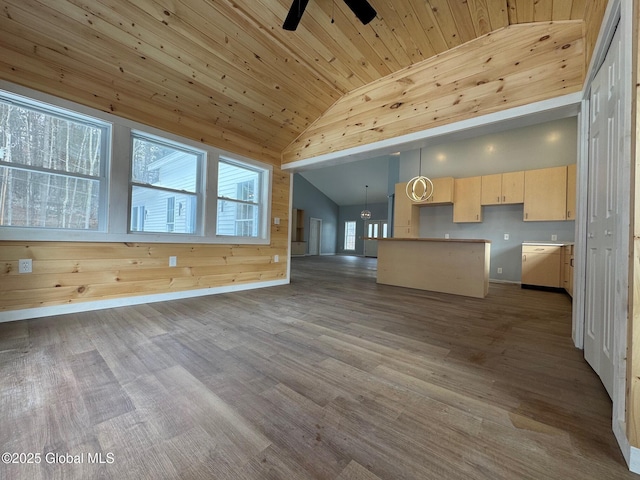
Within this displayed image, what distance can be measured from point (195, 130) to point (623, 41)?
148 inches

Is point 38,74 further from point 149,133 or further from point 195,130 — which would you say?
point 195,130

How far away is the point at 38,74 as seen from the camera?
2.33 m

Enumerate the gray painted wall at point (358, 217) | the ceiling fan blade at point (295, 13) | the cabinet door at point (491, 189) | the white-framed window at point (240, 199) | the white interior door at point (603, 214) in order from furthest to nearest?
1. the gray painted wall at point (358, 217)
2. the cabinet door at point (491, 189)
3. the white-framed window at point (240, 199)
4. the ceiling fan blade at point (295, 13)
5. the white interior door at point (603, 214)

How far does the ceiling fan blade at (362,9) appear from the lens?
203 centimetres

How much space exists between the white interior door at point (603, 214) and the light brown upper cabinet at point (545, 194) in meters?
3.31

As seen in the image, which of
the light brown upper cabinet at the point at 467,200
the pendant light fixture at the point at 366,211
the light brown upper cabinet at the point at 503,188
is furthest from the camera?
the pendant light fixture at the point at 366,211

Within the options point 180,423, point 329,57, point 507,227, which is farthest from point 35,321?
point 507,227

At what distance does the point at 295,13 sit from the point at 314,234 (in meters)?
11.6

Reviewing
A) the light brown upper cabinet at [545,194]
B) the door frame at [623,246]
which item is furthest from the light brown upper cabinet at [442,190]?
the door frame at [623,246]

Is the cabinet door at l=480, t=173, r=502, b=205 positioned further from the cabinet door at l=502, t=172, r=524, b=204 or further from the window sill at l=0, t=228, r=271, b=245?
the window sill at l=0, t=228, r=271, b=245

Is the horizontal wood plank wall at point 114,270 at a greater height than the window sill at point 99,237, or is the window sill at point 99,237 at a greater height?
the window sill at point 99,237

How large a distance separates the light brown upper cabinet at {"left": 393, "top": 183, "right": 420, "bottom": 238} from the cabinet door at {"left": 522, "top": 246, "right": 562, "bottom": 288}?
2139mm

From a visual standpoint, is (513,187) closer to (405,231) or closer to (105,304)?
(405,231)

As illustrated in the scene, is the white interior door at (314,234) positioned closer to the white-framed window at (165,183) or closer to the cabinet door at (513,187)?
the cabinet door at (513,187)
